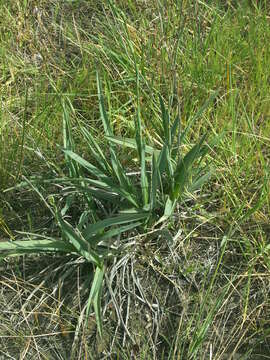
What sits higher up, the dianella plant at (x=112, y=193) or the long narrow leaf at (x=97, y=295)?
the dianella plant at (x=112, y=193)

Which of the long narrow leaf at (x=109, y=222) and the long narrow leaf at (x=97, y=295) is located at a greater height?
the long narrow leaf at (x=109, y=222)

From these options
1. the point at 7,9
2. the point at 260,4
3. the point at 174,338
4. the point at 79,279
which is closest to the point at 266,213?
the point at 174,338

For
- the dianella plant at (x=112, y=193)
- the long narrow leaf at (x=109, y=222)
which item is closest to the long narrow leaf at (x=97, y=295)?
the dianella plant at (x=112, y=193)

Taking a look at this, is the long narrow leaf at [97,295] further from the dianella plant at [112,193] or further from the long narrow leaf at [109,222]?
the long narrow leaf at [109,222]

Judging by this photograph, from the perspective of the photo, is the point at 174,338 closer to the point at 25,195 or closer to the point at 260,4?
the point at 25,195

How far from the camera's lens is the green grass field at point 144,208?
167cm

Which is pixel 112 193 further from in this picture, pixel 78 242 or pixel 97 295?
pixel 97 295

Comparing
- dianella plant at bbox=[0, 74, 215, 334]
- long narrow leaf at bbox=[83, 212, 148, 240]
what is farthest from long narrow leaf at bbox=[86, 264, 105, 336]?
long narrow leaf at bbox=[83, 212, 148, 240]

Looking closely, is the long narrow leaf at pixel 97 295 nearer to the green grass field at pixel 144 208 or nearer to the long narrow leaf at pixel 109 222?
the green grass field at pixel 144 208

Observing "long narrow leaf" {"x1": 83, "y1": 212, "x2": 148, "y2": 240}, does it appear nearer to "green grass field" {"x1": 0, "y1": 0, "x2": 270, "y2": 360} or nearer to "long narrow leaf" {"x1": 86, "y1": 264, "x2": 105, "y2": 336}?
"green grass field" {"x1": 0, "y1": 0, "x2": 270, "y2": 360}

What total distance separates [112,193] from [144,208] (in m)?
0.14

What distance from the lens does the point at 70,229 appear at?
5.46 ft

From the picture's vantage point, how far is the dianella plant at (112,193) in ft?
5.57

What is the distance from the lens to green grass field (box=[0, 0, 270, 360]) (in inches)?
65.7
